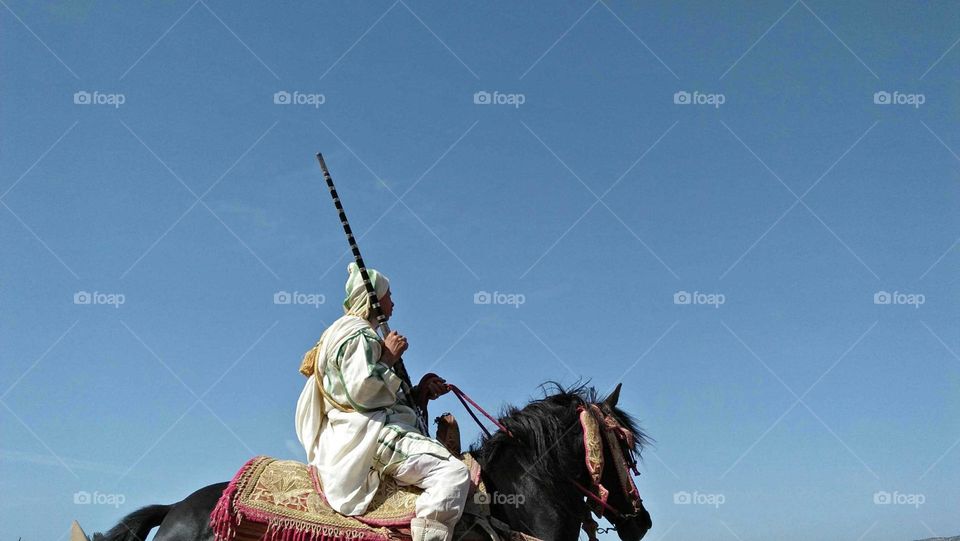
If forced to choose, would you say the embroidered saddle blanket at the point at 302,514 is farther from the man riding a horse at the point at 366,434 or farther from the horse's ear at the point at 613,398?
the horse's ear at the point at 613,398

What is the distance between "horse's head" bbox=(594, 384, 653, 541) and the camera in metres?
7.08

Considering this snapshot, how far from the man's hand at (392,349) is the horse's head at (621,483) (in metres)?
1.78

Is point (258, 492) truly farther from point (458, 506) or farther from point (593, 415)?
point (593, 415)

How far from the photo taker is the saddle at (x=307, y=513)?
624 centimetres

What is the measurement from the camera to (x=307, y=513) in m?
6.32

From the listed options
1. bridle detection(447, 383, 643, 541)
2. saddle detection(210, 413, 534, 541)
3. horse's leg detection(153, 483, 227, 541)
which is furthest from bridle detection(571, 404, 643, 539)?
horse's leg detection(153, 483, 227, 541)

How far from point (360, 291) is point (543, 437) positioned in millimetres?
1879

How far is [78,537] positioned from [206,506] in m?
0.96

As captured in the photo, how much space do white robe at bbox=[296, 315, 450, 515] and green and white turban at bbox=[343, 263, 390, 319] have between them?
0.42ft

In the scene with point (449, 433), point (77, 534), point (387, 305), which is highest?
point (387, 305)

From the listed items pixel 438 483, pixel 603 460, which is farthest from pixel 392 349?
pixel 603 460

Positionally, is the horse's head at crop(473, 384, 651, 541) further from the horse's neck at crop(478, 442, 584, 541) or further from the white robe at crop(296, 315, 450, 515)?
the white robe at crop(296, 315, 450, 515)

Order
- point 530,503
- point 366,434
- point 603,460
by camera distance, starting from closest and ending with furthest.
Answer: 1. point 366,434
2. point 530,503
3. point 603,460

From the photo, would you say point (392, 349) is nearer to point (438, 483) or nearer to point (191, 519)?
point (438, 483)
